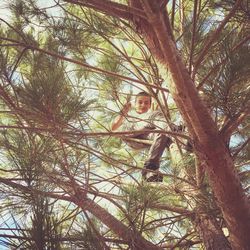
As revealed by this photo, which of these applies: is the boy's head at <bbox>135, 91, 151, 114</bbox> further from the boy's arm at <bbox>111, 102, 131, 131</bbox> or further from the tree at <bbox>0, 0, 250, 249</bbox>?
the tree at <bbox>0, 0, 250, 249</bbox>

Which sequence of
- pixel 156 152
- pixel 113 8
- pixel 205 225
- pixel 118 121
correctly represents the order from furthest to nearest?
1. pixel 118 121
2. pixel 156 152
3. pixel 205 225
4. pixel 113 8

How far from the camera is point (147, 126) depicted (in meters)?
2.61

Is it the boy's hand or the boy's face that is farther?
the boy's face

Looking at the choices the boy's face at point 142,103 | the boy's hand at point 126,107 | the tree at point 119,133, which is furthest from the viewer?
the boy's face at point 142,103

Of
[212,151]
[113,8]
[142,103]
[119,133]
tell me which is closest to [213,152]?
[212,151]

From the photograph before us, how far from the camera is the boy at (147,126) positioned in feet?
7.20

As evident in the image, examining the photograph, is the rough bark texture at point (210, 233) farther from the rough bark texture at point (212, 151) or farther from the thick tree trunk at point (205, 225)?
the rough bark texture at point (212, 151)

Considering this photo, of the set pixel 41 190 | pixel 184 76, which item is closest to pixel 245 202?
pixel 184 76

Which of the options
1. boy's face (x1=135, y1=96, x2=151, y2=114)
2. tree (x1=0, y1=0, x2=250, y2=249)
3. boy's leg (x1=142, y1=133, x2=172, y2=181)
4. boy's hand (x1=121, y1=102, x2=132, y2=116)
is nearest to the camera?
tree (x1=0, y1=0, x2=250, y2=249)

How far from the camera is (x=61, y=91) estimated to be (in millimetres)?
1436

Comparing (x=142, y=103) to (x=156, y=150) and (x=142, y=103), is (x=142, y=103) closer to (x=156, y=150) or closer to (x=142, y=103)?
(x=142, y=103)

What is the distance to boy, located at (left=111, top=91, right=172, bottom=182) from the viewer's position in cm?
219

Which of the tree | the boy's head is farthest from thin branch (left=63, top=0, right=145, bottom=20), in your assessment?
the boy's head

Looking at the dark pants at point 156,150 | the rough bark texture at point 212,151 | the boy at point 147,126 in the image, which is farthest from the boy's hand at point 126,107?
the rough bark texture at point 212,151
